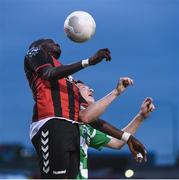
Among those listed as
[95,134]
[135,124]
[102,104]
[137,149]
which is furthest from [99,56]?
[95,134]

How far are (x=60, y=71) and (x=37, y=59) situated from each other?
13.0 inches

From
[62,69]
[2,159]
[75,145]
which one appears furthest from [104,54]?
[2,159]

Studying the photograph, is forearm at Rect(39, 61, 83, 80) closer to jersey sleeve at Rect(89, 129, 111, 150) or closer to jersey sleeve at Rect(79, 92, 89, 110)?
jersey sleeve at Rect(79, 92, 89, 110)

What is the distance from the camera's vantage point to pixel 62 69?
6895 millimetres

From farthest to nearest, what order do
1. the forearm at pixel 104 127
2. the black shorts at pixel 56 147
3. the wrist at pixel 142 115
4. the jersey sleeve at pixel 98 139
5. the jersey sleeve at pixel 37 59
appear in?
1. the jersey sleeve at pixel 98 139
2. the wrist at pixel 142 115
3. the forearm at pixel 104 127
4. the jersey sleeve at pixel 37 59
5. the black shorts at pixel 56 147

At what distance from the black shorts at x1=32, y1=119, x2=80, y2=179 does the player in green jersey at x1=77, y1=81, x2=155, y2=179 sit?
41cm

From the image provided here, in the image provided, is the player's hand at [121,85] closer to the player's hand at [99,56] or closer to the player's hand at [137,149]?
the player's hand at [99,56]

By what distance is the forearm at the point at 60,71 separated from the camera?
22.5 ft

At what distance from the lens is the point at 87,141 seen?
791 cm

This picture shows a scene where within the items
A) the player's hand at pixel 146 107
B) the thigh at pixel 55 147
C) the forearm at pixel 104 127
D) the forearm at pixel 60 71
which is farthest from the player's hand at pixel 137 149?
the forearm at pixel 60 71

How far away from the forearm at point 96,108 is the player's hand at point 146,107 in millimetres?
671

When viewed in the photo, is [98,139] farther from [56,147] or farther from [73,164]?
[56,147]

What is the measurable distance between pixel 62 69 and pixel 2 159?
60.3 feet

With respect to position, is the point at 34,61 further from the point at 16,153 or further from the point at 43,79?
the point at 16,153
